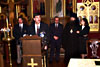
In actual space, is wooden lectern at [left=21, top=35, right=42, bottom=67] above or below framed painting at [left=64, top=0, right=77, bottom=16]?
below

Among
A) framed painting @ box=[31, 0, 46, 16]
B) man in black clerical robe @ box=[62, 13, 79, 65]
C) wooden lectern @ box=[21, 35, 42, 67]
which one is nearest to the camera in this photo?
wooden lectern @ box=[21, 35, 42, 67]

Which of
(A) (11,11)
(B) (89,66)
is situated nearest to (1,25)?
(A) (11,11)

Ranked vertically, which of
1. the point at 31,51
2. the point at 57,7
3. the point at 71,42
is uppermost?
the point at 57,7

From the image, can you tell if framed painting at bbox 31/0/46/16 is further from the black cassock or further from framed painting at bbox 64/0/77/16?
the black cassock

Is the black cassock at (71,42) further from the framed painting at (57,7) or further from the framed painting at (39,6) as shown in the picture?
the framed painting at (39,6)

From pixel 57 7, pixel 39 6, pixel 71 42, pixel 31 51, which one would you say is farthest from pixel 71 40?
pixel 39 6

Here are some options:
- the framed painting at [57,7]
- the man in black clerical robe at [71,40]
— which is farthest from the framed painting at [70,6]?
the man in black clerical robe at [71,40]

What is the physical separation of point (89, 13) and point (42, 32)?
4.74m

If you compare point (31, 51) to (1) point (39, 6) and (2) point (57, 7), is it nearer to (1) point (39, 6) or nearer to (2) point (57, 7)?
(2) point (57, 7)

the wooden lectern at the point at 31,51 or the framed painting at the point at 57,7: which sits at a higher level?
the framed painting at the point at 57,7

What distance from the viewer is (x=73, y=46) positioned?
23.3ft

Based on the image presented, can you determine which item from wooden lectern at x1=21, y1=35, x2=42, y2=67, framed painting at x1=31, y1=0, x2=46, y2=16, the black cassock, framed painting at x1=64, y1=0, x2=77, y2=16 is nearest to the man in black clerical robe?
the black cassock

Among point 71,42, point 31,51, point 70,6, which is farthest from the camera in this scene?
point 70,6

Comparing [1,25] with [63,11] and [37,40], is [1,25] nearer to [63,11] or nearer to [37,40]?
[63,11]
